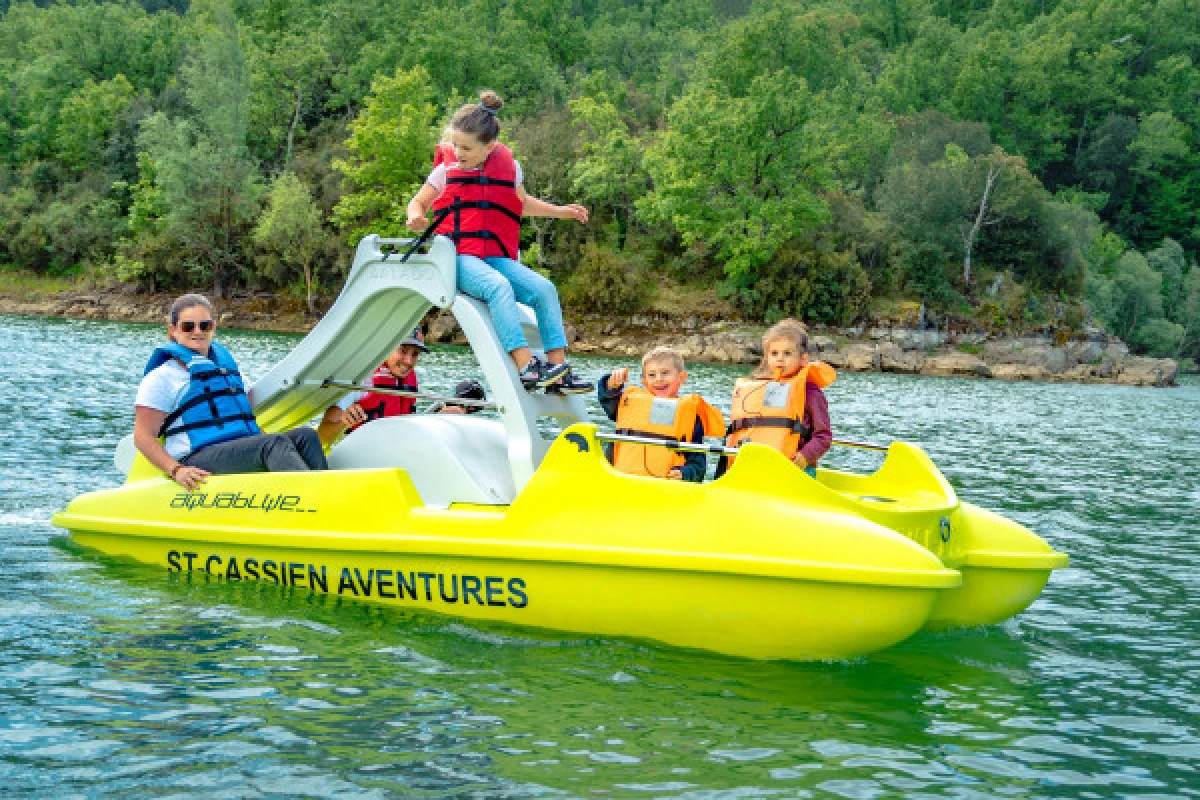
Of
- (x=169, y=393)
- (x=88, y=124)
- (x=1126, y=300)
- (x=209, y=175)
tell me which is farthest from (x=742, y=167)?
(x=169, y=393)

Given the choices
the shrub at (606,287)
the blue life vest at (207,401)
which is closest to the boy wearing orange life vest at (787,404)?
the blue life vest at (207,401)

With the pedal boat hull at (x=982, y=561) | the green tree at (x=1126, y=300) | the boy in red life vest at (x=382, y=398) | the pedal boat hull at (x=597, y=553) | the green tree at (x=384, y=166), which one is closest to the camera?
the pedal boat hull at (x=597, y=553)

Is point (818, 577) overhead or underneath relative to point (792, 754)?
overhead

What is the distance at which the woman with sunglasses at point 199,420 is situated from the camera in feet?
24.3

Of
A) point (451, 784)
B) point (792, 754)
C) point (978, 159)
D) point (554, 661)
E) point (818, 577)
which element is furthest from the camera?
point (978, 159)

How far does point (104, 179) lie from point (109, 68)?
1638cm

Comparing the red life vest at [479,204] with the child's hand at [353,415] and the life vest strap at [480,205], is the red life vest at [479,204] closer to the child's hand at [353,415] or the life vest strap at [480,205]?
the life vest strap at [480,205]

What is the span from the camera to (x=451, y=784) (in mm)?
4281

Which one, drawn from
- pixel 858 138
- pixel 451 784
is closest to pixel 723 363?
pixel 858 138

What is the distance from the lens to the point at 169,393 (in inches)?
294

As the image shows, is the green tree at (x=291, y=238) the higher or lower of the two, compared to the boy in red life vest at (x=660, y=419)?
higher

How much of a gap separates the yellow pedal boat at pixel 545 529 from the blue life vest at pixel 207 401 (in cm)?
39

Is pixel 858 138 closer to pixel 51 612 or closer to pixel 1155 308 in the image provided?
pixel 1155 308

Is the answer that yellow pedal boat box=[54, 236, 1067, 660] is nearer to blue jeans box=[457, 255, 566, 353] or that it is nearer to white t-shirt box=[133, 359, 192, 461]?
blue jeans box=[457, 255, 566, 353]
